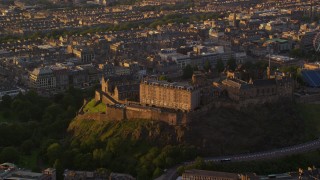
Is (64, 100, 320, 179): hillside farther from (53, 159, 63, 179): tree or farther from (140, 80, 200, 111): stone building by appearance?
(53, 159, 63, 179): tree

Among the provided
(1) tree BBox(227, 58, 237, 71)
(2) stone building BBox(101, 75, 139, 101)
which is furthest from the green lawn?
(1) tree BBox(227, 58, 237, 71)

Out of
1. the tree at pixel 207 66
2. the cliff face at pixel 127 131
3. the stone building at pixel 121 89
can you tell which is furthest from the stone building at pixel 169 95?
the tree at pixel 207 66

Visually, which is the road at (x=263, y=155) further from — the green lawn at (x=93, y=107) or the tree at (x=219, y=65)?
the tree at (x=219, y=65)

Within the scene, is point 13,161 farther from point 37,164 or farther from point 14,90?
point 14,90

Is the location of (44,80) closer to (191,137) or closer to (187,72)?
(187,72)

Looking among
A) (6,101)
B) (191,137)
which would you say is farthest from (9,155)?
(6,101)

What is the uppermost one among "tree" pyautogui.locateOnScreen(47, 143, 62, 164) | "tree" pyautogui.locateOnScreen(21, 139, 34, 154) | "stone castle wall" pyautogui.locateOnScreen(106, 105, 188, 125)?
"stone castle wall" pyautogui.locateOnScreen(106, 105, 188, 125)

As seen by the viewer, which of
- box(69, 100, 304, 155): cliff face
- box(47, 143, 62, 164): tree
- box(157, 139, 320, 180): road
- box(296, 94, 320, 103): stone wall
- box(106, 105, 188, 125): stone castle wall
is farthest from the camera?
box(296, 94, 320, 103): stone wall
